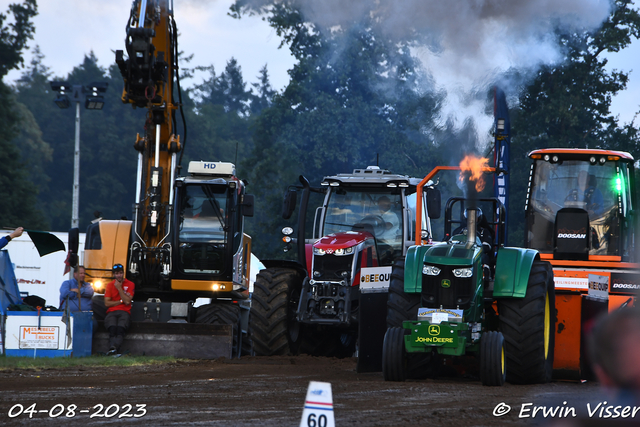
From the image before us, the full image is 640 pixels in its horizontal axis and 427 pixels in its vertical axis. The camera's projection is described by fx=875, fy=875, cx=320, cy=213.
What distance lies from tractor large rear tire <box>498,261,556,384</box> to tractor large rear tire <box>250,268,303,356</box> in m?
4.02

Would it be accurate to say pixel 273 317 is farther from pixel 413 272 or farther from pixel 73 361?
pixel 413 272

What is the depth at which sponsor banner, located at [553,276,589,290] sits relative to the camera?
39.5 feet

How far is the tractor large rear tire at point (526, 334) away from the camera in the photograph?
387 inches

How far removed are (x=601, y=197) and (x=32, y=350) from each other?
9252mm

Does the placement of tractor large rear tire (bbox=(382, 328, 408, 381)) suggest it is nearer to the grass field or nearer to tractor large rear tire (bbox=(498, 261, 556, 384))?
tractor large rear tire (bbox=(498, 261, 556, 384))

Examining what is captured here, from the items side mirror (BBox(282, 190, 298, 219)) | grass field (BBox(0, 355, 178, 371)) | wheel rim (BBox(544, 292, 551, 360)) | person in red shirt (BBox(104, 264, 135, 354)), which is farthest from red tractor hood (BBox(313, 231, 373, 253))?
person in red shirt (BBox(104, 264, 135, 354))

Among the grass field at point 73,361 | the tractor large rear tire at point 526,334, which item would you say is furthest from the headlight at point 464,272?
the grass field at point 73,361

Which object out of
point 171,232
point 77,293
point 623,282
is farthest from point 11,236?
point 623,282

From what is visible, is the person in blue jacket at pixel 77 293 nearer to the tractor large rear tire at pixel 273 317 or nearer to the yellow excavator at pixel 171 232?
the yellow excavator at pixel 171 232

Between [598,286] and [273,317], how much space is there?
15.4ft

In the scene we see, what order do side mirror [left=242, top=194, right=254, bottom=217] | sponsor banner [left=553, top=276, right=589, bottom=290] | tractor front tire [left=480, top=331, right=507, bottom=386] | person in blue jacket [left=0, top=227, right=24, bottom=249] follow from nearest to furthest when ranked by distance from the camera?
tractor front tire [left=480, top=331, right=507, bottom=386], sponsor banner [left=553, top=276, right=589, bottom=290], person in blue jacket [left=0, top=227, right=24, bottom=249], side mirror [left=242, top=194, right=254, bottom=217]

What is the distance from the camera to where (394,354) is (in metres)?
9.55

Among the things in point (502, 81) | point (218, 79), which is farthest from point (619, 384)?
point (218, 79)

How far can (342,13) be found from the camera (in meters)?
12.2
